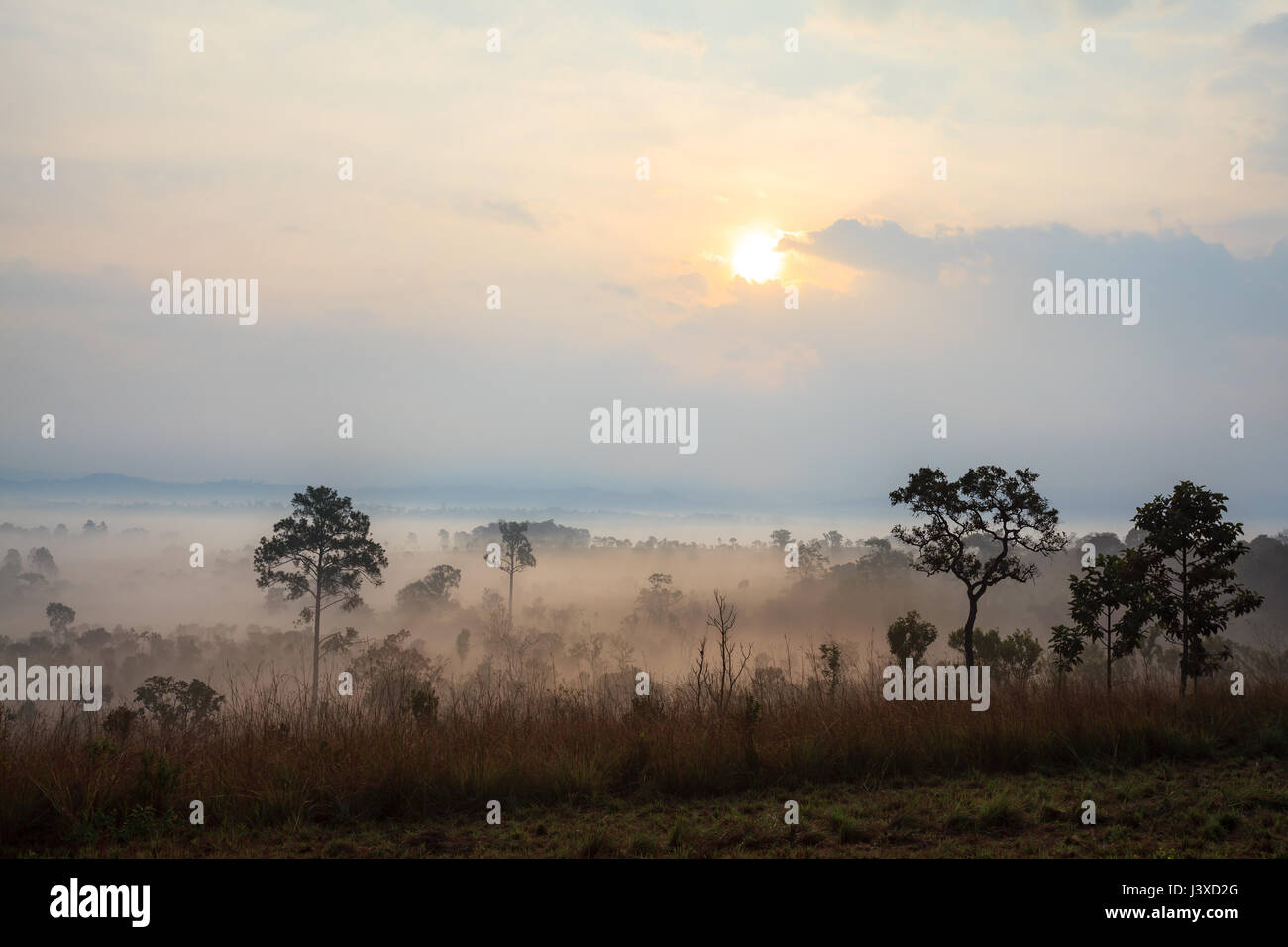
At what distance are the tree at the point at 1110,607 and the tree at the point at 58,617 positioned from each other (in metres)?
96.5

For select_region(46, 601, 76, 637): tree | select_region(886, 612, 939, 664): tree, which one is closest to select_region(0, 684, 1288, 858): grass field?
select_region(886, 612, 939, 664): tree

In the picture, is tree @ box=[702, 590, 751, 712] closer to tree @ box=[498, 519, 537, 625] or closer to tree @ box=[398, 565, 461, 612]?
tree @ box=[498, 519, 537, 625]

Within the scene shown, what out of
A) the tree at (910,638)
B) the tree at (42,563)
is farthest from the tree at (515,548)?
the tree at (42,563)

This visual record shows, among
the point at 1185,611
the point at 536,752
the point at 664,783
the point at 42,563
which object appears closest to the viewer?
the point at 664,783

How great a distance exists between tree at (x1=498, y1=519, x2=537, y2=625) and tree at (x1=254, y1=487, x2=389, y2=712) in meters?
37.2

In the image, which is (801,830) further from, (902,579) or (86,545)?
(86,545)

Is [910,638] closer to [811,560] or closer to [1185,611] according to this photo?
[1185,611]

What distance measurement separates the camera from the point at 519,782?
799cm

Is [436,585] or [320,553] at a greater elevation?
[320,553]

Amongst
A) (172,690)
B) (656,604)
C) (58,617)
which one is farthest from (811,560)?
(172,690)

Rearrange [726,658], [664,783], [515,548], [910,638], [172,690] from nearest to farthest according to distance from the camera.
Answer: [664,783] → [726,658] → [910,638] → [172,690] → [515,548]

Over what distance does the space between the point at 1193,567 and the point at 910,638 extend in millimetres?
6288

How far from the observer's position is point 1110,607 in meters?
14.7
